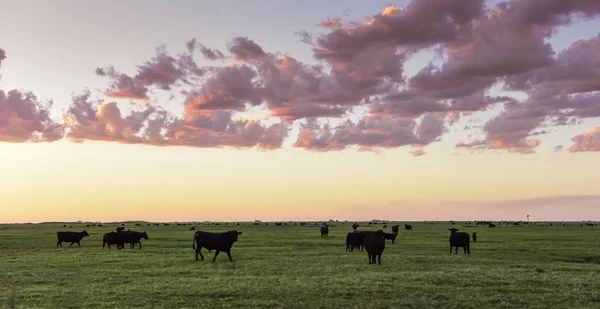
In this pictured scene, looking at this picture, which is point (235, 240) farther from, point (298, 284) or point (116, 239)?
point (116, 239)

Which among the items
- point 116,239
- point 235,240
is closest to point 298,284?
point 235,240

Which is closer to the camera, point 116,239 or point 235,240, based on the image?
point 235,240

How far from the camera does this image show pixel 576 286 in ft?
71.4

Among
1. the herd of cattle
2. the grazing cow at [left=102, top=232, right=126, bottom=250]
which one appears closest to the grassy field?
the herd of cattle

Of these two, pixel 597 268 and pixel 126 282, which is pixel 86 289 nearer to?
pixel 126 282

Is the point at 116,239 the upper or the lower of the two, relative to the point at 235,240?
lower

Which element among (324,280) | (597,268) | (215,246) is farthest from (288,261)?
(597,268)

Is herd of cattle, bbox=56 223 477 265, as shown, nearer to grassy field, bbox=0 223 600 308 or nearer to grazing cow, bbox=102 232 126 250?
grazing cow, bbox=102 232 126 250

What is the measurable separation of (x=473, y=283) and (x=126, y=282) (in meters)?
15.9

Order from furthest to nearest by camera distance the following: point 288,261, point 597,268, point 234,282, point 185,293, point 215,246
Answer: point 215,246
point 288,261
point 597,268
point 234,282
point 185,293

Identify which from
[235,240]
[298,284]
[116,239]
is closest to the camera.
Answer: [298,284]

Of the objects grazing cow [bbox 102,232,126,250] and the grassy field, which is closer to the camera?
the grassy field

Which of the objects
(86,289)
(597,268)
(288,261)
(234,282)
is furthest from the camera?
(288,261)

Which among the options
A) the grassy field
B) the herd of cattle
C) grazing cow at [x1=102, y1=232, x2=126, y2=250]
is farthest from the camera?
grazing cow at [x1=102, y1=232, x2=126, y2=250]
